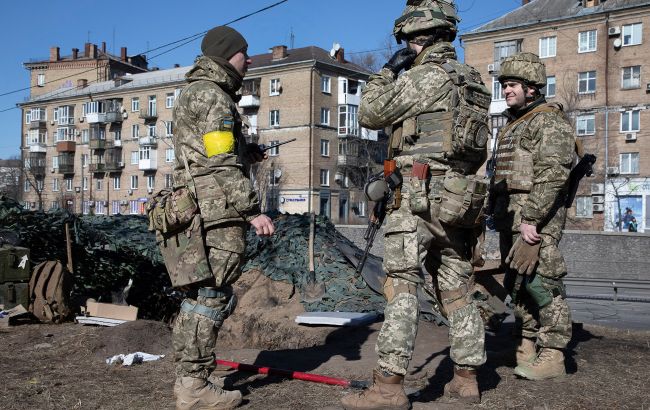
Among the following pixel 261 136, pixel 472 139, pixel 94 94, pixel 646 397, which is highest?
pixel 94 94

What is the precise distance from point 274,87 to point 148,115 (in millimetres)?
14836

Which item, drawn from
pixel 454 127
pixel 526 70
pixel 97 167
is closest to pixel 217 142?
pixel 454 127

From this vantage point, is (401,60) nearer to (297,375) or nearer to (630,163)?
(297,375)

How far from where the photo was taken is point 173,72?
63.7m

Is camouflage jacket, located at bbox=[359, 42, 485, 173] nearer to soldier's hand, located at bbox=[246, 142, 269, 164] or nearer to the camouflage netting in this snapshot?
soldier's hand, located at bbox=[246, 142, 269, 164]

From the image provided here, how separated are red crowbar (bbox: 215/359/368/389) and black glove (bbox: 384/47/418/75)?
81.2 inches

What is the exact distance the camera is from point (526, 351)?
17.2 ft

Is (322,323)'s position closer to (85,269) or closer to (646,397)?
(646,397)

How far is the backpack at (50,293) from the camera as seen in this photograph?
25.3ft

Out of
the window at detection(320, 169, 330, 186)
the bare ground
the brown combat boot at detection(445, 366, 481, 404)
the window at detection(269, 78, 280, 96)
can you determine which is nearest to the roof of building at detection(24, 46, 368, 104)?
the window at detection(269, 78, 280, 96)

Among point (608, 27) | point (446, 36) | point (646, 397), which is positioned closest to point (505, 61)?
point (446, 36)

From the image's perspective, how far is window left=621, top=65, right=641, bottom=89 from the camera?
40.3m

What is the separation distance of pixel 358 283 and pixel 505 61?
4.72 m

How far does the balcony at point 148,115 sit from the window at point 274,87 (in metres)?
13.7
